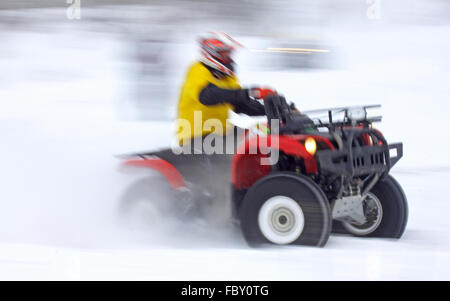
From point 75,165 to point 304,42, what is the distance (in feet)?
10.8

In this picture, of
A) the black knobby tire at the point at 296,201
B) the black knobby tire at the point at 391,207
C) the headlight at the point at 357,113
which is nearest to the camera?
the black knobby tire at the point at 296,201

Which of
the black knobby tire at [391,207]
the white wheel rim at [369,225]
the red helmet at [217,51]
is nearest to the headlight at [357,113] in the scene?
the black knobby tire at [391,207]

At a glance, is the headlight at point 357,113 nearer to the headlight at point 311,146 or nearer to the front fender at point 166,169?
the headlight at point 311,146

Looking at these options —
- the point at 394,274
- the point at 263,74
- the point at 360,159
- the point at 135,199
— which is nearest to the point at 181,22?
the point at 263,74

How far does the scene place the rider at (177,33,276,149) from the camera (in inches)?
176

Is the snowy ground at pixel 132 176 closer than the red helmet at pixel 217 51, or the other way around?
the snowy ground at pixel 132 176

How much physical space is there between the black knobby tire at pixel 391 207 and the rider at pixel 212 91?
1085 millimetres

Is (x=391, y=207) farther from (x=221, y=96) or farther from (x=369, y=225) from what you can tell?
(x=221, y=96)

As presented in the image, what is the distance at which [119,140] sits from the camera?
25.7 ft

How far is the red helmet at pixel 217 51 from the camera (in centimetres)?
459

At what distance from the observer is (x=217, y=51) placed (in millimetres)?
4602

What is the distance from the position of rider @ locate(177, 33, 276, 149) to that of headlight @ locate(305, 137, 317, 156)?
474 millimetres

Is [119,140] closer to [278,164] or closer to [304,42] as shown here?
[304,42]

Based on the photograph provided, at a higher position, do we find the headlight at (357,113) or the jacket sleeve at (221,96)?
the jacket sleeve at (221,96)
